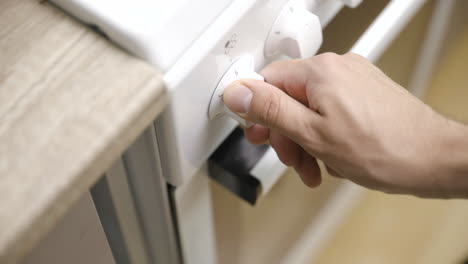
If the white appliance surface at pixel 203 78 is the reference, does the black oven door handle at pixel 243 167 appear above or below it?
below

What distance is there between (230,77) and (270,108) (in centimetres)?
3

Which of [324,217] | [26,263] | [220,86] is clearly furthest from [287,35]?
[324,217]

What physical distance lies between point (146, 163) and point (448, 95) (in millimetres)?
618

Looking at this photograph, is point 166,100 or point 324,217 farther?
point 324,217

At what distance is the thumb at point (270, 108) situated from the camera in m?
0.29

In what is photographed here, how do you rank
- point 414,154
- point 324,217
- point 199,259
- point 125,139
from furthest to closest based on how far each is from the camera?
point 324,217, point 199,259, point 414,154, point 125,139

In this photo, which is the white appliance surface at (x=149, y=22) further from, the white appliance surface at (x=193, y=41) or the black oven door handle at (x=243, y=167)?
the black oven door handle at (x=243, y=167)

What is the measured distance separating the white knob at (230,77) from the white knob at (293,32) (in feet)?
0.07

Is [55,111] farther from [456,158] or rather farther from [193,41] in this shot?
[456,158]

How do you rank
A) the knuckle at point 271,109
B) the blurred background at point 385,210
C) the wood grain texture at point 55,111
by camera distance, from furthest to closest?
the blurred background at point 385,210
the knuckle at point 271,109
the wood grain texture at point 55,111

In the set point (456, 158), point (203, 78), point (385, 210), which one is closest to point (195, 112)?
point (203, 78)

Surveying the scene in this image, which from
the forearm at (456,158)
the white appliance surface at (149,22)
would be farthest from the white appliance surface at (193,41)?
the forearm at (456,158)

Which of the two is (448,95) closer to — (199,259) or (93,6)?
(199,259)

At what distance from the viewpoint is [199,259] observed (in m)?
0.44
